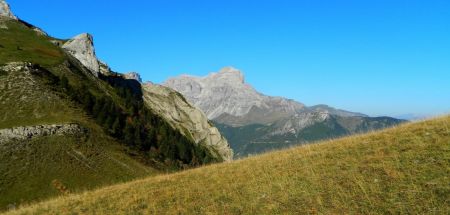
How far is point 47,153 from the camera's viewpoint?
2328 inches

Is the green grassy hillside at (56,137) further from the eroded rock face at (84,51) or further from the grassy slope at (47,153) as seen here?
the eroded rock face at (84,51)

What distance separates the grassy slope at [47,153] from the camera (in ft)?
169

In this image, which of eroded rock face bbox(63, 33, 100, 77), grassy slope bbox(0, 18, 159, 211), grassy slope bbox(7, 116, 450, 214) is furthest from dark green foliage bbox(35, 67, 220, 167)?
grassy slope bbox(7, 116, 450, 214)

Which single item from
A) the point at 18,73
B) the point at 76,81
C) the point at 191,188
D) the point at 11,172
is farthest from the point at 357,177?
the point at 76,81

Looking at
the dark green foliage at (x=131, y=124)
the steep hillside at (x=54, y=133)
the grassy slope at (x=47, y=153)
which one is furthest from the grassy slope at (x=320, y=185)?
the dark green foliage at (x=131, y=124)

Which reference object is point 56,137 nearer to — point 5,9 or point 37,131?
point 37,131

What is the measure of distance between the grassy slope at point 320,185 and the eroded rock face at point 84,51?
446ft

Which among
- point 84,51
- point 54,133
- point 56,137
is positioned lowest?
point 56,137

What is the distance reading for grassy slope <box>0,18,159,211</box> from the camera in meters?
51.7

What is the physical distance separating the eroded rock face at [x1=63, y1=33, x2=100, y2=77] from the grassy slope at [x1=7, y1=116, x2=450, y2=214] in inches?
5348

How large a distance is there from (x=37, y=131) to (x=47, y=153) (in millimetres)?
5317

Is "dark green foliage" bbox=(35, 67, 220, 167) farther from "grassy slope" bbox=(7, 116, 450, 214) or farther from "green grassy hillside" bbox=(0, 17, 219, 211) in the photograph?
"grassy slope" bbox=(7, 116, 450, 214)

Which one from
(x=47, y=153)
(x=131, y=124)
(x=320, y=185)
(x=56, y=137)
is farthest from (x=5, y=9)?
(x=320, y=185)

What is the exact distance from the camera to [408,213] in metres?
13.5
